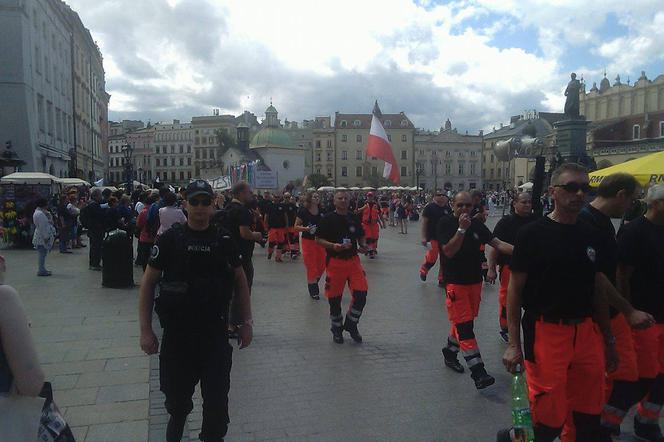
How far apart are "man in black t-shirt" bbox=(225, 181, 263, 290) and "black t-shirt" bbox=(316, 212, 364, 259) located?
0.82 m

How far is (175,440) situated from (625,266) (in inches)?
133

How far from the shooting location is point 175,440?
3693mm

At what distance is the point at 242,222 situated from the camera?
725 cm

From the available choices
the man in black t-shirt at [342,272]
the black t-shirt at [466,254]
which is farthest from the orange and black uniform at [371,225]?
the black t-shirt at [466,254]

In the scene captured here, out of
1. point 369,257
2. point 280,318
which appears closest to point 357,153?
point 369,257

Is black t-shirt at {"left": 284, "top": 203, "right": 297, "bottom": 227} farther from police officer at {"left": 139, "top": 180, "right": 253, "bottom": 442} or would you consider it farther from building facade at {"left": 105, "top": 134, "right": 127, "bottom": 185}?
building facade at {"left": 105, "top": 134, "right": 127, "bottom": 185}

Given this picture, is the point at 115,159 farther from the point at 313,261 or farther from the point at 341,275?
the point at 341,275

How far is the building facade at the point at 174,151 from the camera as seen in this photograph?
411ft

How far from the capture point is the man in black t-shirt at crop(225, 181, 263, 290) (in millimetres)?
7196

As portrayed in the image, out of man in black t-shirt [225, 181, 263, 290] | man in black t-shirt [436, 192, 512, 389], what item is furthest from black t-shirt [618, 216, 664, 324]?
man in black t-shirt [225, 181, 263, 290]

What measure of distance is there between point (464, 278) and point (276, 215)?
10118 mm

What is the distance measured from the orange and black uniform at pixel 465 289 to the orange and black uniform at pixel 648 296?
1493 millimetres

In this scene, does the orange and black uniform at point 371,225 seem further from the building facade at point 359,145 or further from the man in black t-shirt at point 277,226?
the building facade at point 359,145

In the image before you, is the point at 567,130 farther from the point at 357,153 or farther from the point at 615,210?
the point at 357,153
